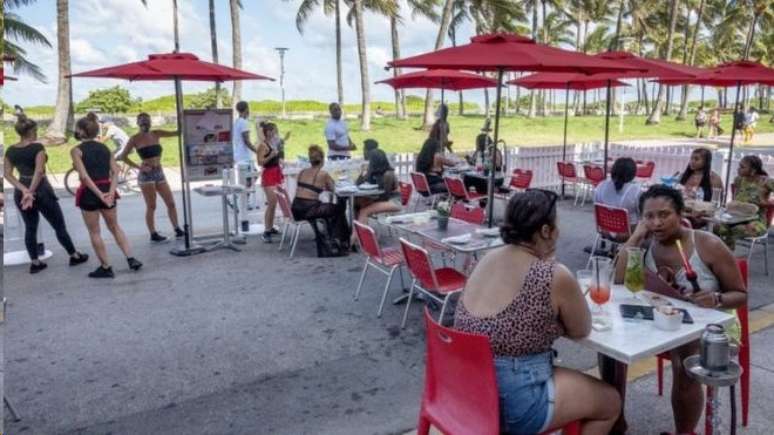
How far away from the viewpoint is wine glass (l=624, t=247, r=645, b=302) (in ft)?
9.20

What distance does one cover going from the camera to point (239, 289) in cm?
586

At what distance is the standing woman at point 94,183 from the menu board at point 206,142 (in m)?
1.37

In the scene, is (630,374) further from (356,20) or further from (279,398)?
(356,20)

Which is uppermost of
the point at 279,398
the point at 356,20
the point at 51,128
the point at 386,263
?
the point at 356,20

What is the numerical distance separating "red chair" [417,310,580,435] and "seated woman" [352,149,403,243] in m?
4.87

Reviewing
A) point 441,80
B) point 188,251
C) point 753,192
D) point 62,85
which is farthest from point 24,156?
point 62,85

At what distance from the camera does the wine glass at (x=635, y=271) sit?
2805mm

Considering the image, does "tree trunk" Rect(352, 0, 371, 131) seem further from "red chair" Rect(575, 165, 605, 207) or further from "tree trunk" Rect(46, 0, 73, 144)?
"red chair" Rect(575, 165, 605, 207)

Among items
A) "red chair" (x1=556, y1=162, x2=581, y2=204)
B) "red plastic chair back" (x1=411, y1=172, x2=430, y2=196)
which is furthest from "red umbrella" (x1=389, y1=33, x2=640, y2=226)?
"red chair" (x1=556, y1=162, x2=581, y2=204)

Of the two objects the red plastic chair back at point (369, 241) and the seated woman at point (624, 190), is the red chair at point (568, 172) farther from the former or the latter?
the red plastic chair back at point (369, 241)

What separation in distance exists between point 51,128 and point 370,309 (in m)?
16.4

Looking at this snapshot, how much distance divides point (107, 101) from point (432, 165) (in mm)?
33959

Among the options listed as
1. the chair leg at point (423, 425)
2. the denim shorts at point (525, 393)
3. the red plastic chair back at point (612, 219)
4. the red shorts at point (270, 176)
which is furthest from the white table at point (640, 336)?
the red shorts at point (270, 176)

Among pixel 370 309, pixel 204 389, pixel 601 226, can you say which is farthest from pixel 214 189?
pixel 601 226
